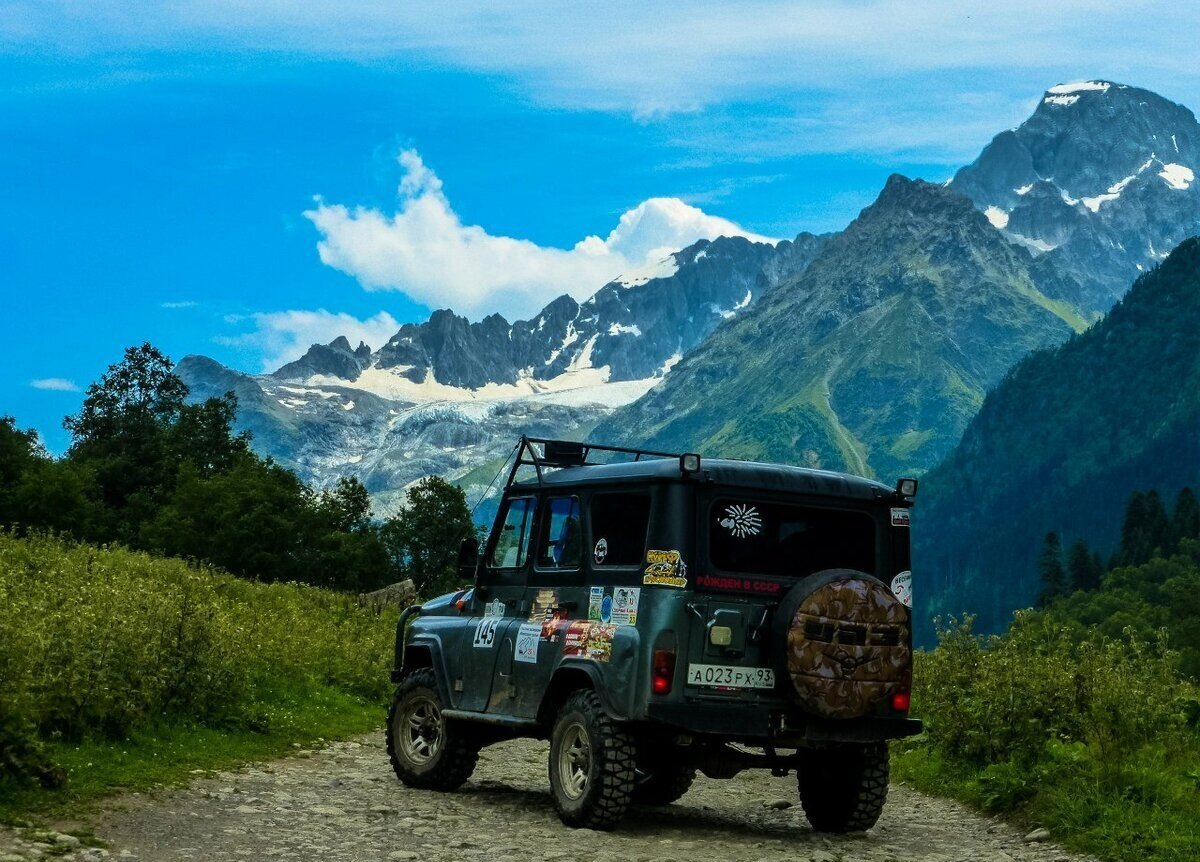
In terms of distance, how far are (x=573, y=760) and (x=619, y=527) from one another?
8.06 feet

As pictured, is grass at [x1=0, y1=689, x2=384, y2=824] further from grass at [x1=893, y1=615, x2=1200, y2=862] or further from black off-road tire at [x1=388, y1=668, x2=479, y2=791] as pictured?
grass at [x1=893, y1=615, x2=1200, y2=862]

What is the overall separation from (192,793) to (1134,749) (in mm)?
10690

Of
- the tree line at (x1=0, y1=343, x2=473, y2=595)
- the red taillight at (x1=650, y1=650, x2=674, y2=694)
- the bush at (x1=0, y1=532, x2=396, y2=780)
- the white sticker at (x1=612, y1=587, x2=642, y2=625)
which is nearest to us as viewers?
the red taillight at (x1=650, y1=650, x2=674, y2=694)

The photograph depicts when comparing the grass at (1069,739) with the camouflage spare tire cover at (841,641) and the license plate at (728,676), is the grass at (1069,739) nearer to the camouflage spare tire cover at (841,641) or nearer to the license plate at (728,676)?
the camouflage spare tire cover at (841,641)

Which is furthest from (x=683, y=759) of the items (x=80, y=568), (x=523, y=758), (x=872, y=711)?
(x=80, y=568)

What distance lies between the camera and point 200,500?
10544 centimetres

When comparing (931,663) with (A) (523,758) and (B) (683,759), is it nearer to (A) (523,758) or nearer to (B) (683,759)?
(A) (523,758)

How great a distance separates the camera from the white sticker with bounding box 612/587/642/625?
14.2 metres

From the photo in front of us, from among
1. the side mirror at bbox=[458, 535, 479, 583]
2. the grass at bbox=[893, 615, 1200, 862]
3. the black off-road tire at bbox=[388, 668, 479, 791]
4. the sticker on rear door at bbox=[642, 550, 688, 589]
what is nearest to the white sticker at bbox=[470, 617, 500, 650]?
the side mirror at bbox=[458, 535, 479, 583]

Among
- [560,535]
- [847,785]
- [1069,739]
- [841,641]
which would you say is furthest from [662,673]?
[1069,739]

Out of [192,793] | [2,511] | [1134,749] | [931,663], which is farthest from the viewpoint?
[2,511]

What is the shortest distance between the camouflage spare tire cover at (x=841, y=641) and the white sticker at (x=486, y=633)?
384cm

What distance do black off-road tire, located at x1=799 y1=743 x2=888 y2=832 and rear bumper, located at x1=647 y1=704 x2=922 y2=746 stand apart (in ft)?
1.85

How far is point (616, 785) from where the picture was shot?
45.5 ft
